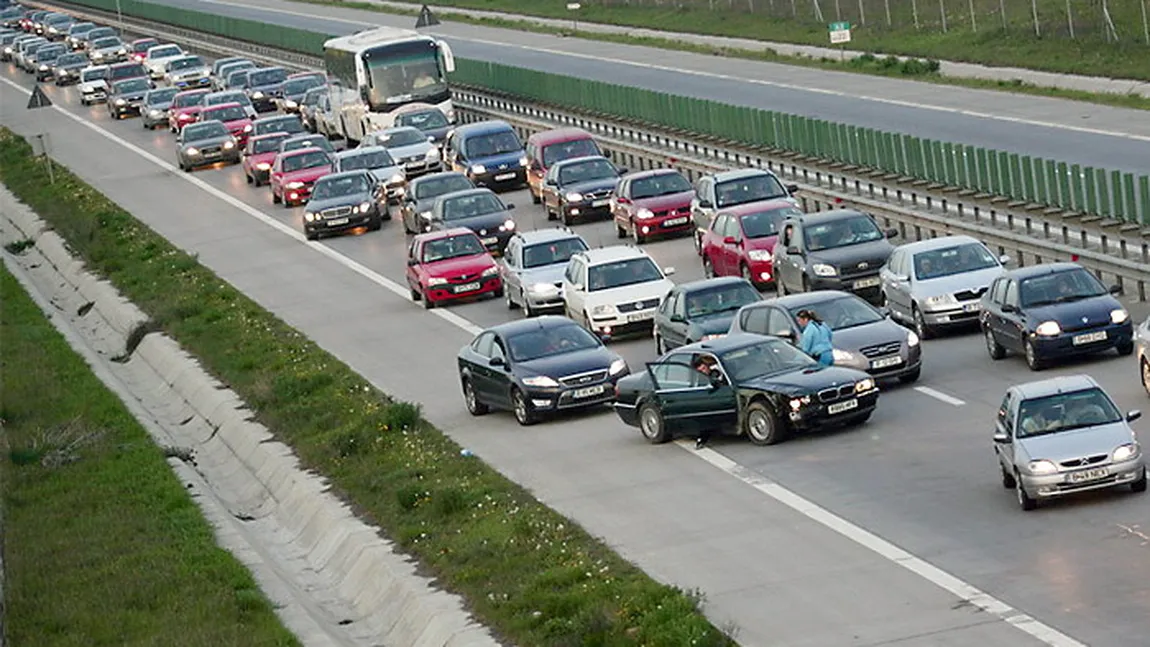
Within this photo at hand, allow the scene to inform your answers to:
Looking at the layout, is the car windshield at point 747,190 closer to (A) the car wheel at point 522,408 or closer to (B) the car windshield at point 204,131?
(A) the car wheel at point 522,408

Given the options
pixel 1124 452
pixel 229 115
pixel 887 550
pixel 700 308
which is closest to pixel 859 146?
pixel 700 308

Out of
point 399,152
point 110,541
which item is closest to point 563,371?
point 110,541

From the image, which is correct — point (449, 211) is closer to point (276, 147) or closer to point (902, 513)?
point (276, 147)

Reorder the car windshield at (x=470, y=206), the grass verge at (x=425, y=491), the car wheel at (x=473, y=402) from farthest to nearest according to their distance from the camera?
the car windshield at (x=470, y=206) < the car wheel at (x=473, y=402) < the grass verge at (x=425, y=491)

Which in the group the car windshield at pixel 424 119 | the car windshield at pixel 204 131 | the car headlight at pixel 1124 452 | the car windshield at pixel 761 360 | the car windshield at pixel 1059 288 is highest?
the car headlight at pixel 1124 452

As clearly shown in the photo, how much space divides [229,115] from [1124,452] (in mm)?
59106

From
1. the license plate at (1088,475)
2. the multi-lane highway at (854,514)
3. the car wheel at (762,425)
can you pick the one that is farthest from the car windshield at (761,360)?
the license plate at (1088,475)

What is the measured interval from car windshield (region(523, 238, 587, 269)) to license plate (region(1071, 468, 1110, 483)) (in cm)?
2101

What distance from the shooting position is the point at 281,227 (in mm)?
64000

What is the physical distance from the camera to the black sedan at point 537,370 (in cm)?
3547

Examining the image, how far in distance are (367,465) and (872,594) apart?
1179 cm

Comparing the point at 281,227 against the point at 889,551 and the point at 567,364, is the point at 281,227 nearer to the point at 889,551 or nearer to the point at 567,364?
the point at 567,364

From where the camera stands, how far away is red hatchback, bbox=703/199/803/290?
4503 centimetres

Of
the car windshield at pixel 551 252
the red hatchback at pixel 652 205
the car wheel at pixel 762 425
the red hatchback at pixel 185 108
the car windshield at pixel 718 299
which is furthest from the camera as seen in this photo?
the red hatchback at pixel 185 108
